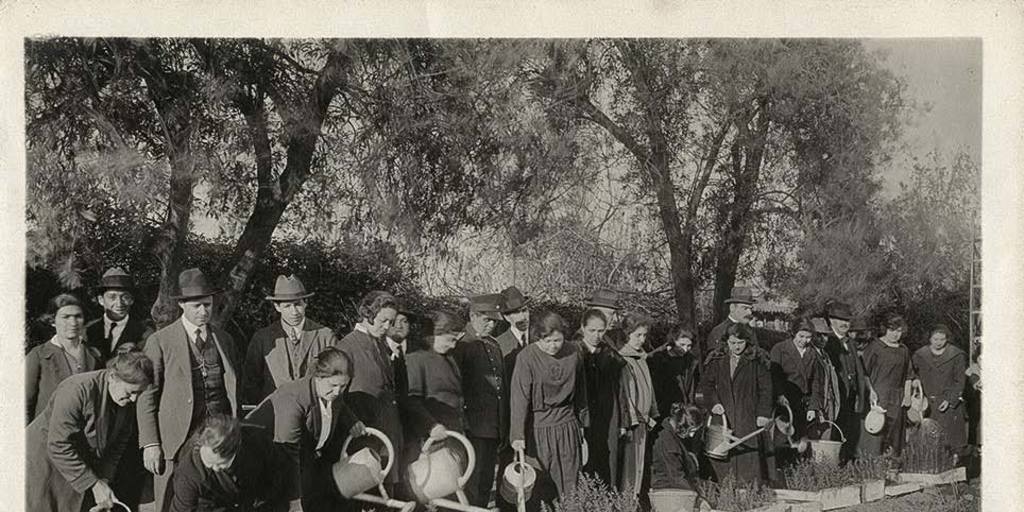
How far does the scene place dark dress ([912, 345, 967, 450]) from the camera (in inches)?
289

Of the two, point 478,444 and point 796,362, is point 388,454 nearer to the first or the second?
point 478,444

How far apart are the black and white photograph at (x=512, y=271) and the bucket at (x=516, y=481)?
0.02 metres

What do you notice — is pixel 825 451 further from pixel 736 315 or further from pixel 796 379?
pixel 736 315

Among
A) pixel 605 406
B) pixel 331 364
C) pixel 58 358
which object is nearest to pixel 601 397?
pixel 605 406

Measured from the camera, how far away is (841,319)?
24.5 ft

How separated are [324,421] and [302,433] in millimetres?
138

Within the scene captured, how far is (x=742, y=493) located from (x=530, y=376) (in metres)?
1.57

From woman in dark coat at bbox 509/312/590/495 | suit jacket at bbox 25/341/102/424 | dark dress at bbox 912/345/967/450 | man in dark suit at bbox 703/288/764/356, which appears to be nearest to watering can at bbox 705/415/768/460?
man in dark suit at bbox 703/288/764/356

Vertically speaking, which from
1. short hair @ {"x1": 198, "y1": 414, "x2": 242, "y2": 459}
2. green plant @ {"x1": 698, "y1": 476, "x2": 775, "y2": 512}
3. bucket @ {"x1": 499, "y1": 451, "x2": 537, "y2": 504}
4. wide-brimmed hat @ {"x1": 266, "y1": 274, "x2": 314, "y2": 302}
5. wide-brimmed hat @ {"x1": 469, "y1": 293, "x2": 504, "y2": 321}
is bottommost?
green plant @ {"x1": 698, "y1": 476, "x2": 775, "y2": 512}

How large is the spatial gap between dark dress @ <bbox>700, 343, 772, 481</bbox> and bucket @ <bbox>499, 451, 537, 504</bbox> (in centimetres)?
121

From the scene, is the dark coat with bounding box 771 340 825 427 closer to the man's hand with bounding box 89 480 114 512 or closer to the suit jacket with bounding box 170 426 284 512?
the suit jacket with bounding box 170 426 284 512

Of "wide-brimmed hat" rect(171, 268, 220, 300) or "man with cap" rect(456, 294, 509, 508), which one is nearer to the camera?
"wide-brimmed hat" rect(171, 268, 220, 300)

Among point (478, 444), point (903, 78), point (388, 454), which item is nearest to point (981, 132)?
point (903, 78)

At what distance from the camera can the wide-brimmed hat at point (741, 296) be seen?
24.0ft
